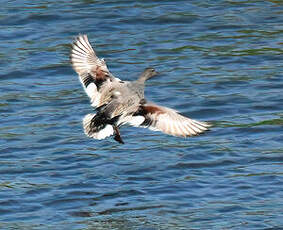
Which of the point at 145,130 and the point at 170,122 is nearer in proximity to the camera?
the point at 170,122

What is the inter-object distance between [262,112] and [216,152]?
160cm

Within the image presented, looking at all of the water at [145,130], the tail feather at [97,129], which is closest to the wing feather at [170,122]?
the tail feather at [97,129]

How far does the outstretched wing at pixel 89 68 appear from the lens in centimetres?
1036

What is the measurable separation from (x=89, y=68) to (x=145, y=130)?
2359 mm

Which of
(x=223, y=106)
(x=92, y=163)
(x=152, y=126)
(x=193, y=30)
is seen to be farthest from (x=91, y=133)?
(x=193, y=30)

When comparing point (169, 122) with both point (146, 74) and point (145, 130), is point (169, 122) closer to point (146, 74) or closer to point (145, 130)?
point (146, 74)

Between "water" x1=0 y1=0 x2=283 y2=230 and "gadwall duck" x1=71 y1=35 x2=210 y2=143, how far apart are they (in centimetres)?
102

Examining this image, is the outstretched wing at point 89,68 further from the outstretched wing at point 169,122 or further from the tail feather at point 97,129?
the outstretched wing at point 169,122

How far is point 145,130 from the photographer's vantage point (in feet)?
41.8

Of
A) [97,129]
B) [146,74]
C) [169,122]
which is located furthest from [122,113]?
[146,74]

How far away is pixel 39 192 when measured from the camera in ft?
35.1

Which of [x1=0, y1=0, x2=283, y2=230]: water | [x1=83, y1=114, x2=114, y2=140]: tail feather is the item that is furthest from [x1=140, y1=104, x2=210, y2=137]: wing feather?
[x1=0, y1=0, x2=283, y2=230]: water

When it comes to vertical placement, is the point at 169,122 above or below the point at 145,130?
above

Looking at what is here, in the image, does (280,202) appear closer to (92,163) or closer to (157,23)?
(92,163)
